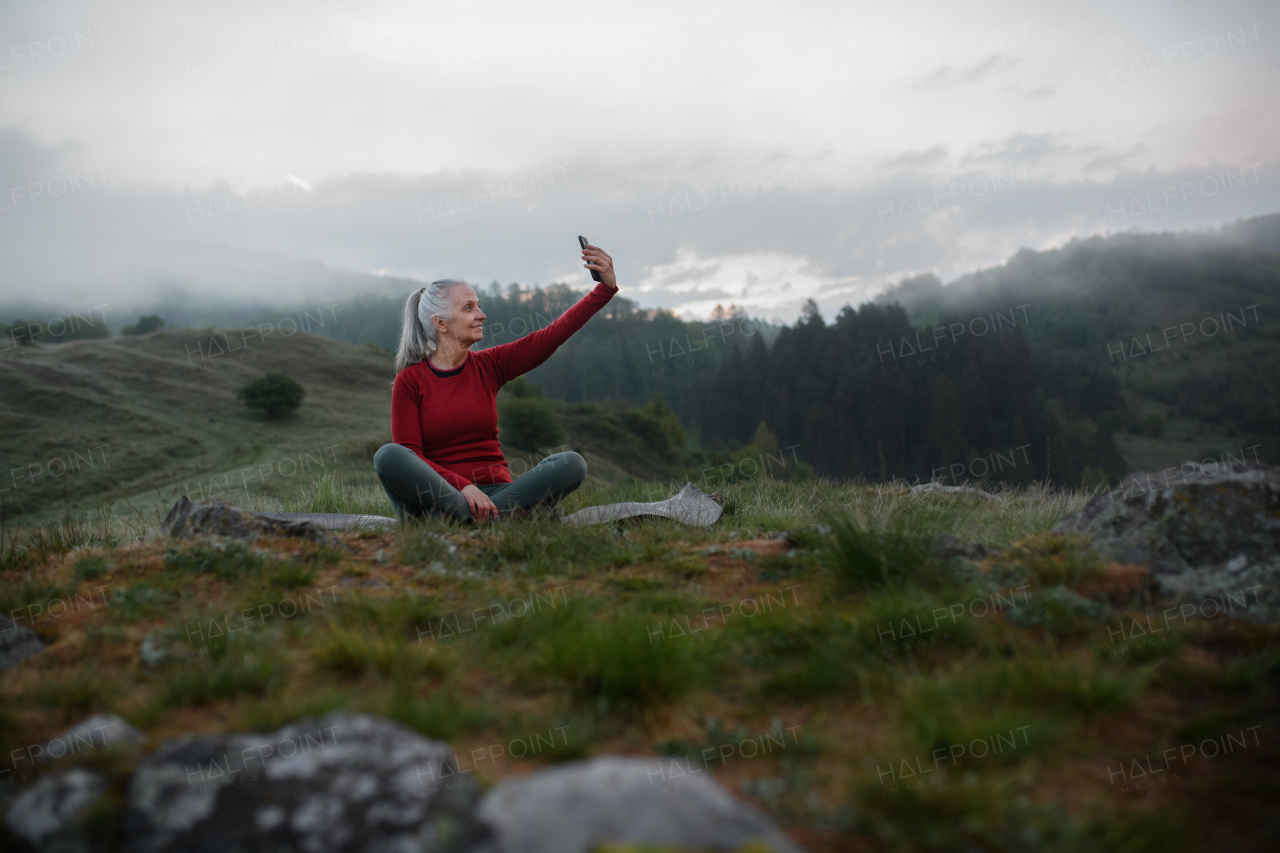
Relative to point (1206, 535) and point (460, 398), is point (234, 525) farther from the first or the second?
point (1206, 535)

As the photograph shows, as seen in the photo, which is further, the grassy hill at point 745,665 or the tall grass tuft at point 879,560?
the tall grass tuft at point 879,560

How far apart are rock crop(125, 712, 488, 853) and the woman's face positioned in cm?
395

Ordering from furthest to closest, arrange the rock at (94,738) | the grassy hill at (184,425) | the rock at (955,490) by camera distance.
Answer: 1. the grassy hill at (184,425)
2. the rock at (955,490)
3. the rock at (94,738)

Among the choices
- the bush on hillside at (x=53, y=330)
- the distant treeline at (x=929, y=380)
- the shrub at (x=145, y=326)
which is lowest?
the distant treeline at (x=929, y=380)

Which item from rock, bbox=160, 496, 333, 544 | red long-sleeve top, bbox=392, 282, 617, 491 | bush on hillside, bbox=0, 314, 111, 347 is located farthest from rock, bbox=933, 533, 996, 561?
bush on hillside, bbox=0, 314, 111, 347

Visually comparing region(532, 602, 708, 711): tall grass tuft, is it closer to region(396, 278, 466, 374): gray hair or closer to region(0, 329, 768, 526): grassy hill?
region(396, 278, 466, 374): gray hair

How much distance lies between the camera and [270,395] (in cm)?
4944

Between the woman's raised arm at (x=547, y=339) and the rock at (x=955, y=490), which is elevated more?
the woman's raised arm at (x=547, y=339)

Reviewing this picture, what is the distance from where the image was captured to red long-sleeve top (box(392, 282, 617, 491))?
5363 mm

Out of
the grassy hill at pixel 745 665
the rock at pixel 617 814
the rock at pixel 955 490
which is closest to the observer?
the rock at pixel 617 814

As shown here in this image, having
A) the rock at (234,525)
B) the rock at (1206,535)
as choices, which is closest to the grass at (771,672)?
the rock at (1206,535)

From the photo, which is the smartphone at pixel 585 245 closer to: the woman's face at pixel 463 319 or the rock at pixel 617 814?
the woman's face at pixel 463 319

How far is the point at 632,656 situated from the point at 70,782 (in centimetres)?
168

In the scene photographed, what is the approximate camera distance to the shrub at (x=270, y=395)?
4944cm
